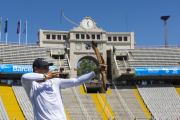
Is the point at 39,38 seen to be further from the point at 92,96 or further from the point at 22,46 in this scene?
the point at 92,96

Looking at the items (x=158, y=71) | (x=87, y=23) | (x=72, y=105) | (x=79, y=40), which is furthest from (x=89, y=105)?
(x=87, y=23)

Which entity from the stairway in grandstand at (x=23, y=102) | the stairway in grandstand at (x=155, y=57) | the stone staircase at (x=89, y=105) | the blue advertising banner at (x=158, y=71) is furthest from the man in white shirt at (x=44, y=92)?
the stairway in grandstand at (x=155, y=57)

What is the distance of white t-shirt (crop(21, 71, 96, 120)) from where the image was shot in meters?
4.43

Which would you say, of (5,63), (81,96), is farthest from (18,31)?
(81,96)

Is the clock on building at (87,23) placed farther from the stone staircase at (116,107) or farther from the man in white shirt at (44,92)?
the man in white shirt at (44,92)

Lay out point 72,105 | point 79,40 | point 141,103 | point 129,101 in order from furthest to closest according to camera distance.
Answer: point 79,40
point 129,101
point 141,103
point 72,105

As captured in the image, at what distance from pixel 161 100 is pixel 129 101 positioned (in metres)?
5.04

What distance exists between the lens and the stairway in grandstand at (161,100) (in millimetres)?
33091

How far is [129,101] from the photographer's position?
3606 cm

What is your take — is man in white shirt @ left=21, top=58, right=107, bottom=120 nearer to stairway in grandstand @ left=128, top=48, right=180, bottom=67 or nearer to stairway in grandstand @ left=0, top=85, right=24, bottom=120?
stairway in grandstand @ left=0, top=85, right=24, bottom=120

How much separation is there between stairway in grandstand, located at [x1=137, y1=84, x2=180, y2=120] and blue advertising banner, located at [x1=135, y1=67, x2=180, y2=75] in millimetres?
2303

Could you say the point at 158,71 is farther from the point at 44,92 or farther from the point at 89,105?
the point at 44,92

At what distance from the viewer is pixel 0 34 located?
4625 centimetres

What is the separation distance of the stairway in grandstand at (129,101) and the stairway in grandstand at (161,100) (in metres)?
1.55
